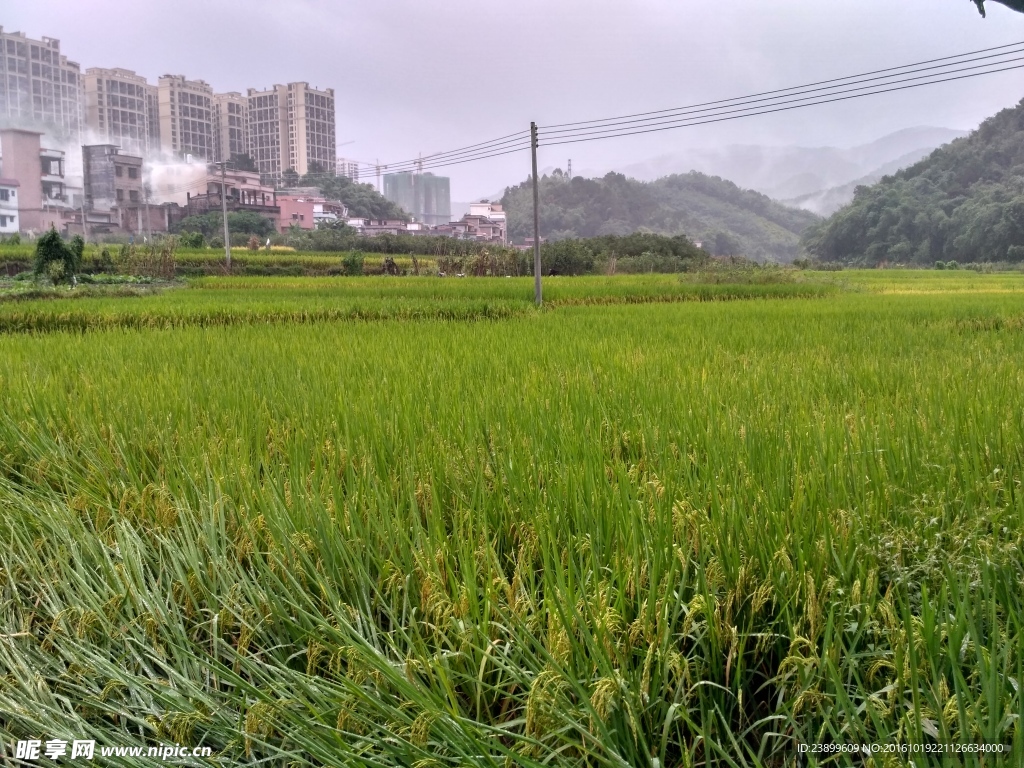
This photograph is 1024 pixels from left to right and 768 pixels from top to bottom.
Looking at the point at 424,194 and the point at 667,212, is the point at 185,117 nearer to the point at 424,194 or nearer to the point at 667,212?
the point at 424,194

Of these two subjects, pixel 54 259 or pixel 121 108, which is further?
pixel 121 108

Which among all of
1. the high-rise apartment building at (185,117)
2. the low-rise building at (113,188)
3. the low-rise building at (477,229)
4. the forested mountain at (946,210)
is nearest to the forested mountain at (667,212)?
the low-rise building at (477,229)

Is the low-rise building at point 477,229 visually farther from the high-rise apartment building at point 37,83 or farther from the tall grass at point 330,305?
the high-rise apartment building at point 37,83

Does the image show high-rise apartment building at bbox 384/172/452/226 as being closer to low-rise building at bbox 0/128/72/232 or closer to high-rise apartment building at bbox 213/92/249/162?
high-rise apartment building at bbox 213/92/249/162

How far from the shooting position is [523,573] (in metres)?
1.53

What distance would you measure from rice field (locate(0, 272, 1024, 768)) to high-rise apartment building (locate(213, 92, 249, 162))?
288ft

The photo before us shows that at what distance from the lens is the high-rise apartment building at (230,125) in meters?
83.6

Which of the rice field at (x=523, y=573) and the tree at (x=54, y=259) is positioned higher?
the tree at (x=54, y=259)

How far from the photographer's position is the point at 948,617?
3.70ft

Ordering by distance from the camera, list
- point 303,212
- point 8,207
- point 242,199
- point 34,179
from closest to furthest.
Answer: point 8,207
point 242,199
point 34,179
point 303,212

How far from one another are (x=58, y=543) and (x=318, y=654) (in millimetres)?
951

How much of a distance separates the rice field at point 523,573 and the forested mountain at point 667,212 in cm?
5210

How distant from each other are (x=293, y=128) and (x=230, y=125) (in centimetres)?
810

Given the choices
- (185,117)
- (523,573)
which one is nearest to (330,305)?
(523,573)
